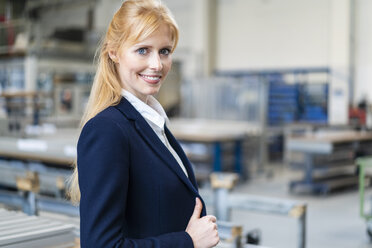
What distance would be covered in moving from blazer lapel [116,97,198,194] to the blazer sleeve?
3.0 inches

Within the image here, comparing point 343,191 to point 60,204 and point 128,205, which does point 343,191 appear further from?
point 128,205

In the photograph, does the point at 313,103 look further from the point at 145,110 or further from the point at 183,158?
the point at 145,110

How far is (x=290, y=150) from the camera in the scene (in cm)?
754

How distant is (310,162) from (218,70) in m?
7.10

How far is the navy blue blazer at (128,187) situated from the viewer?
3.33 feet

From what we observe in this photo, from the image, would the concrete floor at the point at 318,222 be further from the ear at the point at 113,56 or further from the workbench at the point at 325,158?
the ear at the point at 113,56

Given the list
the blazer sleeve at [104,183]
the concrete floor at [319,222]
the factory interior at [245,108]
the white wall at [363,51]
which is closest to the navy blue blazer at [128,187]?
the blazer sleeve at [104,183]

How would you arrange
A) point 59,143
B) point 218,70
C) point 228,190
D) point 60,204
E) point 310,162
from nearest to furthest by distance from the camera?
point 60,204, point 228,190, point 59,143, point 310,162, point 218,70

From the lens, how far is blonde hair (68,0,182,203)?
1137mm

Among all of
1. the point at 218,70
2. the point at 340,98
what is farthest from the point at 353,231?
the point at 218,70

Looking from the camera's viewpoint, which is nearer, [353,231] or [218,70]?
[353,231]

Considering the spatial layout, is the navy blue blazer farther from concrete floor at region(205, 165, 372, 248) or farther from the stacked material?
concrete floor at region(205, 165, 372, 248)

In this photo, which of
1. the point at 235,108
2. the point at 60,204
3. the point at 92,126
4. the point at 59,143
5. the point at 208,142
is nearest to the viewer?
the point at 92,126

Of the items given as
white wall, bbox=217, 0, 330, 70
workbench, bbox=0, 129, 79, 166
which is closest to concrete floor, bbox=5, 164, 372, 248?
workbench, bbox=0, 129, 79, 166
